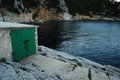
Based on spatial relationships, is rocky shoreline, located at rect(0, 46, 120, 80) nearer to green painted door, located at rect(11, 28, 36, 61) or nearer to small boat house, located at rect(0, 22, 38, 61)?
green painted door, located at rect(11, 28, 36, 61)

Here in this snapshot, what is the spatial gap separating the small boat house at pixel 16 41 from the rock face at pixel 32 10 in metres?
79.3

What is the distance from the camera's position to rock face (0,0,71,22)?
356ft

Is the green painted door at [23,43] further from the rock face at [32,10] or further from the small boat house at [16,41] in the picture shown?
the rock face at [32,10]

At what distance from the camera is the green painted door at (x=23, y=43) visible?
66.7 feet

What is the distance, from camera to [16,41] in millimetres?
20484

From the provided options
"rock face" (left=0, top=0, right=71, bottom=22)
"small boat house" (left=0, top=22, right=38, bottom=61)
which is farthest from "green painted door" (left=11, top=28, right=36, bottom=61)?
"rock face" (left=0, top=0, right=71, bottom=22)

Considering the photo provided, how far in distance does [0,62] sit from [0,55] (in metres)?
0.63

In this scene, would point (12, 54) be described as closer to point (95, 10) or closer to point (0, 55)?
point (0, 55)

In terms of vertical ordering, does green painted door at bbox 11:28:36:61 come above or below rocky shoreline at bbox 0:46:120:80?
above

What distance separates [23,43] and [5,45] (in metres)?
2.38

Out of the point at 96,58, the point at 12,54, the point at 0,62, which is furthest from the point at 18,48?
the point at 96,58

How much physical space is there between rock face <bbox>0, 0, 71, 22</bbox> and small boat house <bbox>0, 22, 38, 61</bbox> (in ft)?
260

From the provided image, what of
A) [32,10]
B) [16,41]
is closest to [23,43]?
[16,41]

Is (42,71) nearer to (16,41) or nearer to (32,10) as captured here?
(16,41)
